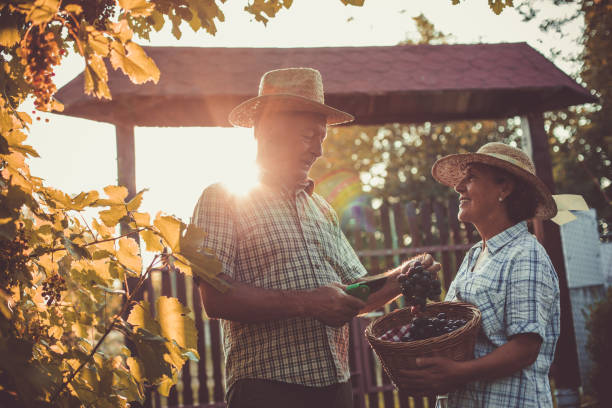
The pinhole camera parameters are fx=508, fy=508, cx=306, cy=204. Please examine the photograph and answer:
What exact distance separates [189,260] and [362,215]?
5.16 metres

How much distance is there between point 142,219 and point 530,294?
1550 mm

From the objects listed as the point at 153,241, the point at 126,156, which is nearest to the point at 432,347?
the point at 153,241

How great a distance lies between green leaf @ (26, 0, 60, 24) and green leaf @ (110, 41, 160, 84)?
0.20 metres

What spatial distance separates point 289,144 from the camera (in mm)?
2449

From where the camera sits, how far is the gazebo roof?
15.4ft

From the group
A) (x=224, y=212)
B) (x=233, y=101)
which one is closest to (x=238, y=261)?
(x=224, y=212)

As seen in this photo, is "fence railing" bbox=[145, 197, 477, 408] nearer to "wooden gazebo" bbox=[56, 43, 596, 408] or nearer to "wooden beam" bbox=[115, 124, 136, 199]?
"wooden gazebo" bbox=[56, 43, 596, 408]

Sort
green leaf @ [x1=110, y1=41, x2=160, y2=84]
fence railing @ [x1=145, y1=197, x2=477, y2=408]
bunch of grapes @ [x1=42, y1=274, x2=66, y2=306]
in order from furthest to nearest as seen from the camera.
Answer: fence railing @ [x1=145, y1=197, x2=477, y2=408], bunch of grapes @ [x1=42, y1=274, x2=66, y2=306], green leaf @ [x1=110, y1=41, x2=160, y2=84]

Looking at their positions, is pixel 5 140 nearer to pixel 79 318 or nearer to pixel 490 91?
pixel 79 318

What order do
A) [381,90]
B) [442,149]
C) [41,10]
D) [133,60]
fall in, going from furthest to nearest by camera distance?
[442,149] → [381,90] → [133,60] → [41,10]

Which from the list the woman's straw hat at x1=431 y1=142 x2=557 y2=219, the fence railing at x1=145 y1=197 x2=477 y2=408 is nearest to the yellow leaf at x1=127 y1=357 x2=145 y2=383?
the woman's straw hat at x1=431 y1=142 x2=557 y2=219

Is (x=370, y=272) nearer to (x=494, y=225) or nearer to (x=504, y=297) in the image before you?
(x=494, y=225)

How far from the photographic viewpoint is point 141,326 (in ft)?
4.75

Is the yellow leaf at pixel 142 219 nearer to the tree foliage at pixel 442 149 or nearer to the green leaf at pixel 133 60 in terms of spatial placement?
the green leaf at pixel 133 60
